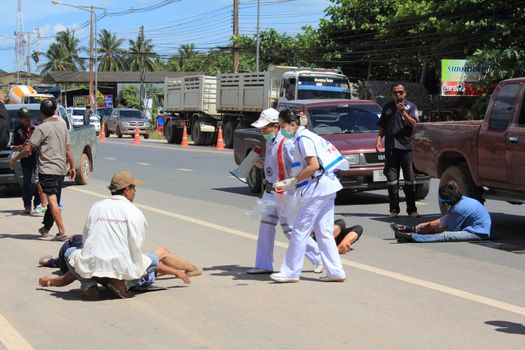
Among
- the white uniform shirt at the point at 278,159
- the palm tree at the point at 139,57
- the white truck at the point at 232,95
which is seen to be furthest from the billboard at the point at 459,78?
the palm tree at the point at 139,57

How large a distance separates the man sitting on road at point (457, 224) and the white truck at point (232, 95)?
17.9m

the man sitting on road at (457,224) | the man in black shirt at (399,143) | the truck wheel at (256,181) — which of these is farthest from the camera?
the truck wheel at (256,181)

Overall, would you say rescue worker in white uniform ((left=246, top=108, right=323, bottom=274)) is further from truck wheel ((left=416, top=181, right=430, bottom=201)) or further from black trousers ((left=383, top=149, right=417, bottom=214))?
truck wheel ((left=416, top=181, right=430, bottom=201))

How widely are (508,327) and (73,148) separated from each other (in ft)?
41.4

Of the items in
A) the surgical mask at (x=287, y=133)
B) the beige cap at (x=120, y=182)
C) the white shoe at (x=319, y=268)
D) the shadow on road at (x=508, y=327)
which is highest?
the surgical mask at (x=287, y=133)

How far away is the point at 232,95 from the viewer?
1480 inches

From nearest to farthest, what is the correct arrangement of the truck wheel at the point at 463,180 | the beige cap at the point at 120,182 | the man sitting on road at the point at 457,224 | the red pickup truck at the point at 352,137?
the beige cap at the point at 120,182, the man sitting on road at the point at 457,224, the truck wheel at the point at 463,180, the red pickup truck at the point at 352,137

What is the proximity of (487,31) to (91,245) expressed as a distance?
32.4 m

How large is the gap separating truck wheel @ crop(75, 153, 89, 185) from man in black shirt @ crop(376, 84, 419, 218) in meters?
8.14

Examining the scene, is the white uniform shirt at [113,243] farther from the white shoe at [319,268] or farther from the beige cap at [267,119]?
the white shoe at [319,268]

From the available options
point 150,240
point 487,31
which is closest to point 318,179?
point 150,240

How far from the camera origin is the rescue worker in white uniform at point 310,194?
7473mm

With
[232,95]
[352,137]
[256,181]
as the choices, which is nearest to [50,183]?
[352,137]

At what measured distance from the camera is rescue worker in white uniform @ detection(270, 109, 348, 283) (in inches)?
294
